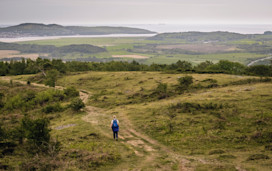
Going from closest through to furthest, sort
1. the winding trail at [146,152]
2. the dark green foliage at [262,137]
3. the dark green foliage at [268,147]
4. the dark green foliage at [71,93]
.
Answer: the winding trail at [146,152] < the dark green foliage at [268,147] < the dark green foliage at [262,137] < the dark green foliage at [71,93]

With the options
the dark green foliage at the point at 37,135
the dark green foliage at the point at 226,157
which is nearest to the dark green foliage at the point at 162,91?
the dark green foliage at the point at 226,157

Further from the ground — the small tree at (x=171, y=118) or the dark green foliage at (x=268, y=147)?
the dark green foliage at (x=268, y=147)

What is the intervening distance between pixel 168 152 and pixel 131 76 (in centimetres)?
5994

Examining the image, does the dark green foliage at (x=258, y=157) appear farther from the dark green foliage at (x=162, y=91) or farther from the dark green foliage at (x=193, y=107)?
the dark green foliage at (x=162, y=91)

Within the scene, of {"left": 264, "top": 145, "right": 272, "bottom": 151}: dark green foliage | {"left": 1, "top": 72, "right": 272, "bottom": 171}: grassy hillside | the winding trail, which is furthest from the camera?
{"left": 264, "top": 145, "right": 272, "bottom": 151}: dark green foliage

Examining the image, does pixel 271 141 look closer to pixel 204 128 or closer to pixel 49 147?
pixel 204 128

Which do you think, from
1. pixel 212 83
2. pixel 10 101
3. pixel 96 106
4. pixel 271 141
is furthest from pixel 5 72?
pixel 271 141

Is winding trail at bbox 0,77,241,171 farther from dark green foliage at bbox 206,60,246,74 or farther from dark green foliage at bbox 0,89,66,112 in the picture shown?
dark green foliage at bbox 206,60,246,74

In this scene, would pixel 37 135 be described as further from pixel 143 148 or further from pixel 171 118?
pixel 171 118

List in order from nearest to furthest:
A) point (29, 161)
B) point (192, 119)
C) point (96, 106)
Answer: point (29, 161) → point (192, 119) → point (96, 106)

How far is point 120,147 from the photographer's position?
21.4 metres

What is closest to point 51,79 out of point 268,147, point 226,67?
point 268,147

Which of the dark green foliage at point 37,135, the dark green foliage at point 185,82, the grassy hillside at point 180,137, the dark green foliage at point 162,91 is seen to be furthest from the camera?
the dark green foliage at point 185,82

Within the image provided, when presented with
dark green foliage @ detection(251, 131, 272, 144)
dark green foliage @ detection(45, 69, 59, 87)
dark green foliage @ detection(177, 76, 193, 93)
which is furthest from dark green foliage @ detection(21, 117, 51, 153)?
dark green foliage @ detection(45, 69, 59, 87)
